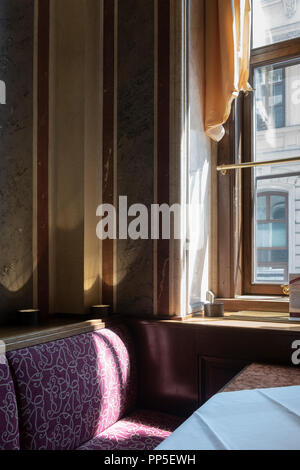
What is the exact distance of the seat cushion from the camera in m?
1.39

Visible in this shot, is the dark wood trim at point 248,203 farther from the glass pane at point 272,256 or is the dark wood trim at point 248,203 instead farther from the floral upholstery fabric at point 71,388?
the floral upholstery fabric at point 71,388

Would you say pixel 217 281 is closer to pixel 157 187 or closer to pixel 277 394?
pixel 157 187

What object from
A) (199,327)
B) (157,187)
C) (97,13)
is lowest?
(199,327)

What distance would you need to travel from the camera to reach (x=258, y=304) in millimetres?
1987

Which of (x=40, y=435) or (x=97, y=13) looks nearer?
(x=40, y=435)

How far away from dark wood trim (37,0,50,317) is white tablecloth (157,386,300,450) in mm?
1006

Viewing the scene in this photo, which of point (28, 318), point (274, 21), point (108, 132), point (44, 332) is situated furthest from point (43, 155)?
point (274, 21)

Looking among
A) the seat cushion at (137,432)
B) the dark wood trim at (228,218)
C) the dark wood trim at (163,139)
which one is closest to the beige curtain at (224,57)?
the dark wood trim at (228,218)

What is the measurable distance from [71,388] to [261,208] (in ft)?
4.38

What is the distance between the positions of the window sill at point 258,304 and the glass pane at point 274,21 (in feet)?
4.37

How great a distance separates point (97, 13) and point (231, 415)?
190 centimetres

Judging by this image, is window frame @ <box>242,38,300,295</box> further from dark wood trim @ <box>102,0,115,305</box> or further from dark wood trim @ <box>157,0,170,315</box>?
dark wood trim @ <box>102,0,115,305</box>

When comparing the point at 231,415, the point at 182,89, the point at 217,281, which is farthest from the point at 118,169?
the point at 231,415
